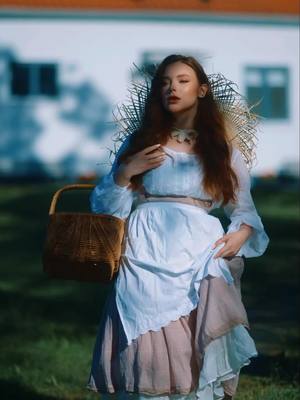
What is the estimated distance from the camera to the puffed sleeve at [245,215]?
5.15 meters

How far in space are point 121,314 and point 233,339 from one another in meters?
0.46

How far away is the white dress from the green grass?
1.78 m

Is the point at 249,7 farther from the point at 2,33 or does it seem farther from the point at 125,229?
the point at 125,229

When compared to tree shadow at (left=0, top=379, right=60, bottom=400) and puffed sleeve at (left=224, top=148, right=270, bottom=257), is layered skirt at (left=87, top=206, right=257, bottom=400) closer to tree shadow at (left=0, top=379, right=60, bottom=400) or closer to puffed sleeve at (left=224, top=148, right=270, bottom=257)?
puffed sleeve at (left=224, top=148, right=270, bottom=257)

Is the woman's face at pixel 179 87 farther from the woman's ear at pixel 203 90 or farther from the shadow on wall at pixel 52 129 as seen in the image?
the shadow on wall at pixel 52 129

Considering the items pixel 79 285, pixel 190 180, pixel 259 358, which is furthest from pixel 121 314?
pixel 79 285

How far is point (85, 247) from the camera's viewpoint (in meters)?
4.97

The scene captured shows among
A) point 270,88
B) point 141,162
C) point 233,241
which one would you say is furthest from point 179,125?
point 270,88

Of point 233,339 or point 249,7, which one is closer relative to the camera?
point 233,339

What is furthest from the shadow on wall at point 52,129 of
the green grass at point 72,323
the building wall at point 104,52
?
the green grass at point 72,323

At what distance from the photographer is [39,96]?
91.9 feet

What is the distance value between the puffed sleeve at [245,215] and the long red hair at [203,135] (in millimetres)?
36

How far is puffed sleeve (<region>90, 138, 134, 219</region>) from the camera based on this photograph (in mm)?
5109

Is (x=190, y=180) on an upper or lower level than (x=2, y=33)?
lower
